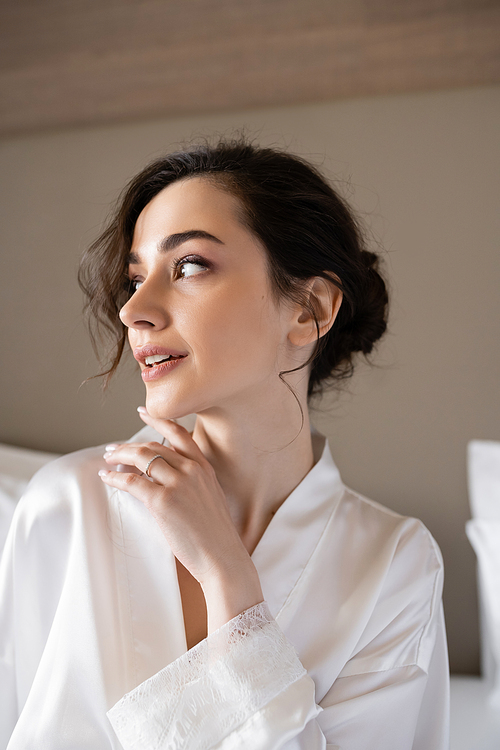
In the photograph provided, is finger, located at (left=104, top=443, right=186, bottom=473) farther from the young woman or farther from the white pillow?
the white pillow

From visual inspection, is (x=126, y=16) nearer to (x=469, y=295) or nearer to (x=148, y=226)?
(x=148, y=226)

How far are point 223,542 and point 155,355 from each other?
290 millimetres

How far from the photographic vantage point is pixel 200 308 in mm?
839

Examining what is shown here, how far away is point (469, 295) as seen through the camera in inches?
57.4

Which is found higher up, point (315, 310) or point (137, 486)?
point (315, 310)

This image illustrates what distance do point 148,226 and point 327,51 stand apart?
0.89 metres

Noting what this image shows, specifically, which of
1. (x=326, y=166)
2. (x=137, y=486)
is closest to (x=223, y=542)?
(x=137, y=486)

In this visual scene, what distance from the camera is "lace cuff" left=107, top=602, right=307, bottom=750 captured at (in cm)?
71

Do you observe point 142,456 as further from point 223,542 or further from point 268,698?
point 268,698

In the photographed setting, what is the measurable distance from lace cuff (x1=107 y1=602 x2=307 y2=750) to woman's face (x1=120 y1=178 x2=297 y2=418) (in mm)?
319

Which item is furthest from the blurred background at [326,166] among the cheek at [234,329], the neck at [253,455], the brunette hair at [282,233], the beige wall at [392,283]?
the cheek at [234,329]

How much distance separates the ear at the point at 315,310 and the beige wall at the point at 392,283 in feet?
1.81

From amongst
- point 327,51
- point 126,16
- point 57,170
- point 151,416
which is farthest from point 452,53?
point 151,416

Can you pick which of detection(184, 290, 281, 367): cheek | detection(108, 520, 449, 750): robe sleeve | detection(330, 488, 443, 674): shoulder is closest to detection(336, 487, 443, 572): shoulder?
detection(330, 488, 443, 674): shoulder
